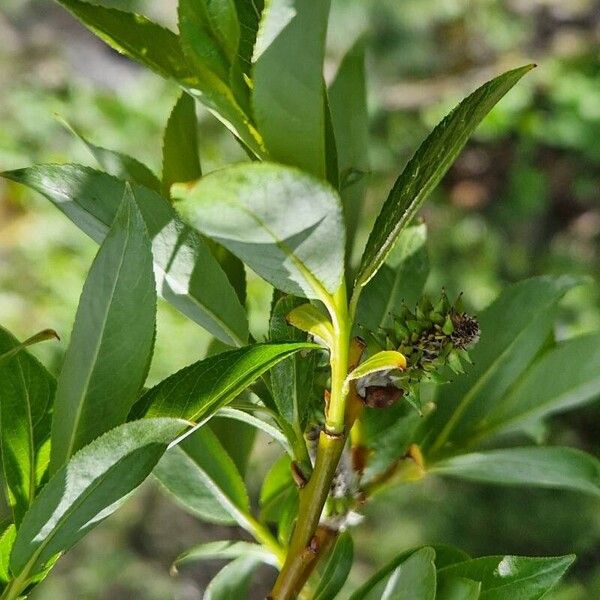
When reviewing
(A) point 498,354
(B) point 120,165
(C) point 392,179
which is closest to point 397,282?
(A) point 498,354

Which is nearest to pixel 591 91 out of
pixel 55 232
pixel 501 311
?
pixel 55 232

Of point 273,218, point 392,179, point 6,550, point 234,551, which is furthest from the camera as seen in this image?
point 392,179

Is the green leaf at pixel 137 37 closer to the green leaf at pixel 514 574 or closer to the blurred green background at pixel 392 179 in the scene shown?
the green leaf at pixel 514 574

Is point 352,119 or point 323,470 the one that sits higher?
point 352,119

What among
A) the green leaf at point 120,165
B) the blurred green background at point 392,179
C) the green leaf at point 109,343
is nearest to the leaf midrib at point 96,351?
the green leaf at point 109,343

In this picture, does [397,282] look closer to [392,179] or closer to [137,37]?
[137,37]
